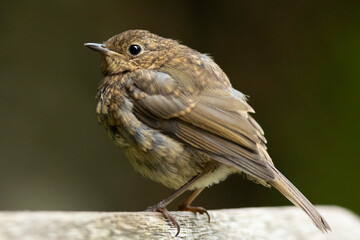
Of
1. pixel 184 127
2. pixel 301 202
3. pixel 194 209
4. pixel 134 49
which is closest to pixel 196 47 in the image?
pixel 134 49

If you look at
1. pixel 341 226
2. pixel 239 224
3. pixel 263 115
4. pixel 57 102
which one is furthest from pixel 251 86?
pixel 239 224

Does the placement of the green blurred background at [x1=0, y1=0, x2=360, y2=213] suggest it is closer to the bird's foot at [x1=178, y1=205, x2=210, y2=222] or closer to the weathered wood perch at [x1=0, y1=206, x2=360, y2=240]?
the weathered wood perch at [x1=0, y1=206, x2=360, y2=240]

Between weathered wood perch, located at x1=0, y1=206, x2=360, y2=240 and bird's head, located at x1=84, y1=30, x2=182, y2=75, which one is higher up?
bird's head, located at x1=84, y1=30, x2=182, y2=75

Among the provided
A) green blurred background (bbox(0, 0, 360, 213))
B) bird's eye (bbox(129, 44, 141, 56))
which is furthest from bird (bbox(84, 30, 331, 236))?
green blurred background (bbox(0, 0, 360, 213))

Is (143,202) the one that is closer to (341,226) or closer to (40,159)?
(40,159)

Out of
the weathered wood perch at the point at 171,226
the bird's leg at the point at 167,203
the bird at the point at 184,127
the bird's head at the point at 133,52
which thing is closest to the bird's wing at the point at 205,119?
the bird at the point at 184,127
